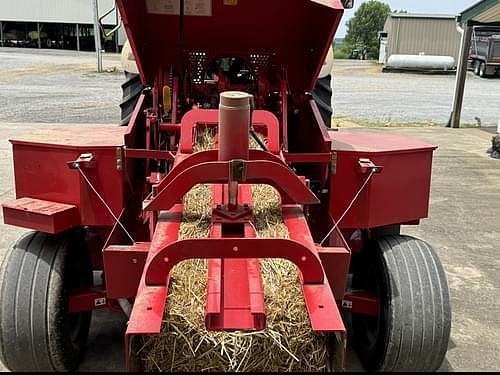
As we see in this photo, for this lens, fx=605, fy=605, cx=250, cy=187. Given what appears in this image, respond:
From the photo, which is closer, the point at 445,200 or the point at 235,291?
the point at 235,291

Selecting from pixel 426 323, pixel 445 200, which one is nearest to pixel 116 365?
pixel 426 323

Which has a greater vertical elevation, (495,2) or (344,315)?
(495,2)

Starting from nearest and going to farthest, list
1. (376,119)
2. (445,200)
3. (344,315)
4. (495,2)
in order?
(344,315) → (445,200) → (495,2) → (376,119)

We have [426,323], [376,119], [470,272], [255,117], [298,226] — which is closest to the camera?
[298,226]

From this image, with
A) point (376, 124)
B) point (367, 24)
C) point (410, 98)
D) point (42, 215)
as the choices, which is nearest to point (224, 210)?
point (42, 215)

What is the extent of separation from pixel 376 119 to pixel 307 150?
10.6 meters

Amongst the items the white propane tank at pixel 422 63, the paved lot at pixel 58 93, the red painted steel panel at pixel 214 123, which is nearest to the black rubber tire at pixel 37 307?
the red painted steel panel at pixel 214 123

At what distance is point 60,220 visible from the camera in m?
3.14

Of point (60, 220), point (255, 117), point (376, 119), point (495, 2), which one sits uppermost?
Result: point (495, 2)

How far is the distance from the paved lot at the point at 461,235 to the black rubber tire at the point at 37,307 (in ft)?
1.25

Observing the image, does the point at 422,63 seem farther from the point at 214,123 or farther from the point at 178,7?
the point at 214,123

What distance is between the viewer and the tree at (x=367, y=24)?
70.5 metres

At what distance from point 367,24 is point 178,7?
7296cm

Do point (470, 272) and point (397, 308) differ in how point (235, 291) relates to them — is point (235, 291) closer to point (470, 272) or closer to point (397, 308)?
point (397, 308)
